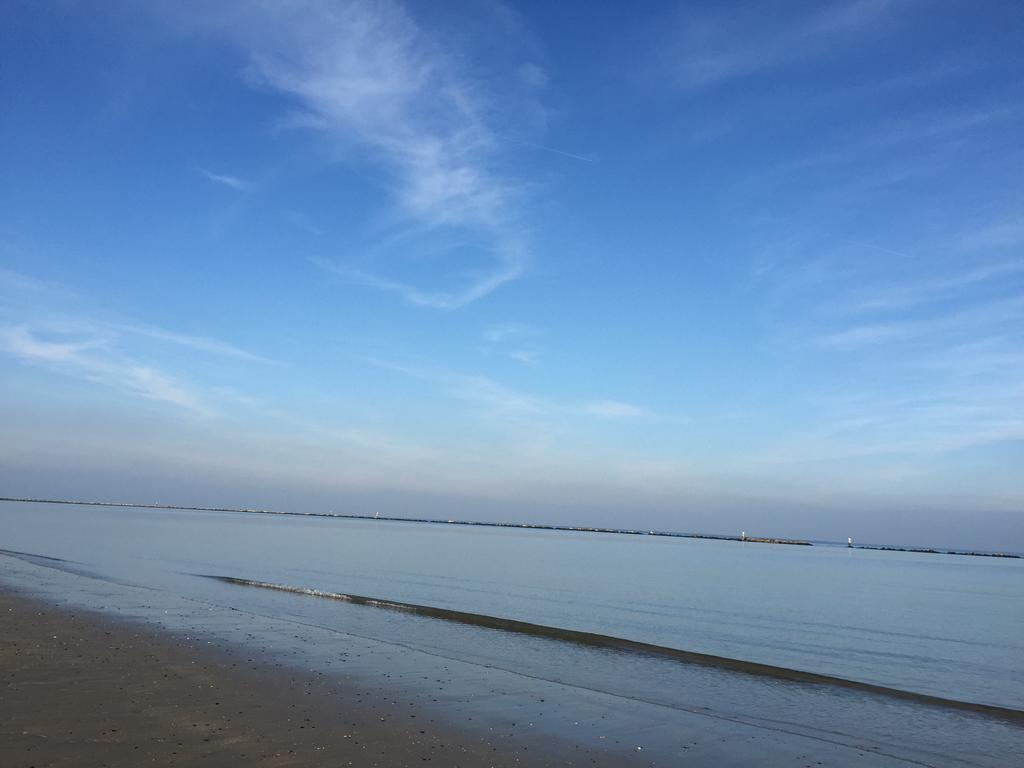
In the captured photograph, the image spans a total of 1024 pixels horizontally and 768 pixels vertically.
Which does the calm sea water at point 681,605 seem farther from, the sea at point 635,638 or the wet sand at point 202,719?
the wet sand at point 202,719

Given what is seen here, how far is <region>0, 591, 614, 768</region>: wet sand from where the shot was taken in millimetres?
10094

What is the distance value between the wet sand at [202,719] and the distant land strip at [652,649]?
11.7 m

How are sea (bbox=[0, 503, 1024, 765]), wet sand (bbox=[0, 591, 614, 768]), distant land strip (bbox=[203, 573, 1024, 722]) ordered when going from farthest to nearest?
distant land strip (bbox=[203, 573, 1024, 722])
sea (bbox=[0, 503, 1024, 765])
wet sand (bbox=[0, 591, 614, 768])

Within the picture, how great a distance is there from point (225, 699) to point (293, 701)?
1.23 metres

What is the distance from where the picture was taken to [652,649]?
2403 centimetres

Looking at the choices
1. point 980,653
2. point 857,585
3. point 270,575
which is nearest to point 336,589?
point 270,575

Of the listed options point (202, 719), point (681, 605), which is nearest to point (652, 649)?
point (681, 605)

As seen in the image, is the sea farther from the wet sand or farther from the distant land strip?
the wet sand

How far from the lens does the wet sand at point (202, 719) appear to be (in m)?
10.1

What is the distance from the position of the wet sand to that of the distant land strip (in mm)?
11733

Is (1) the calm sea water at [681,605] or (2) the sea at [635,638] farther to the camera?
(1) the calm sea water at [681,605]

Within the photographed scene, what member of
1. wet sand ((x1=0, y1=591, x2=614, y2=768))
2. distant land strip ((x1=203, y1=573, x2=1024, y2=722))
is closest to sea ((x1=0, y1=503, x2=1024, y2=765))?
distant land strip ((x1=203, y1=573, x2=1024, y2=722))

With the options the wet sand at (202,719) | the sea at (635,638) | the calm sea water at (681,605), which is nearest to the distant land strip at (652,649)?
the sea at (635,638)

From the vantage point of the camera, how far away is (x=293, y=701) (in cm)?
1355
